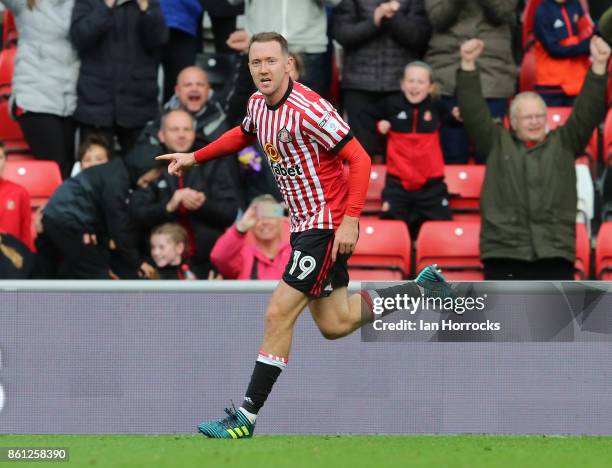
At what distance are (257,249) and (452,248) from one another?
4.98 feet

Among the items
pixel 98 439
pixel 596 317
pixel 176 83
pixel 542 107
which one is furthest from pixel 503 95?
pixel 98 439

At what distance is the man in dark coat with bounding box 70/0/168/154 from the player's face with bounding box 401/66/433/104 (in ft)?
6.33

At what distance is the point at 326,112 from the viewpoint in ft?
20.7

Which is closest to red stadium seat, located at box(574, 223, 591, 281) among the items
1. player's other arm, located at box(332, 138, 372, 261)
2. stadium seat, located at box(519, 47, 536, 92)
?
stadium seat, located at box(519, 47, 536, 92)

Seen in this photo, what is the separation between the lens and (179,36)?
10.7 meters

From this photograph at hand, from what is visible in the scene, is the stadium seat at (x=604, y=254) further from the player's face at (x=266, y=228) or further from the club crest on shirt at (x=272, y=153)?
the club crest on shirt at (x=272, y=153)

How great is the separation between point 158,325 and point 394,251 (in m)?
2.44

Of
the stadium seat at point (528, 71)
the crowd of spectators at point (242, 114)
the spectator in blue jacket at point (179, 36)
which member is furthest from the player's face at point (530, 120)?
the spectator in blue jacket at point (179, 36)

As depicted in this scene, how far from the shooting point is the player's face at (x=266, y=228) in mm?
8375

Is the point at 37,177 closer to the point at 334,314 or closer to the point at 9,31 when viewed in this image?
the point at 9,31

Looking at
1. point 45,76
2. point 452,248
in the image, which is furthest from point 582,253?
point 45,76

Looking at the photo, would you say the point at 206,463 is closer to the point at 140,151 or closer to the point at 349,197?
the point at 349,197

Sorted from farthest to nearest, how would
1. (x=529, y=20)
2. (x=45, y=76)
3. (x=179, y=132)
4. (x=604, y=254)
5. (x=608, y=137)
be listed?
(x=529, y=20)
(x=45, y=76)
(x=608, y=137)
(x=179, y=132)
(x=604, y=254)

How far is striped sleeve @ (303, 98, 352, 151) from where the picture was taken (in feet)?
20.6
